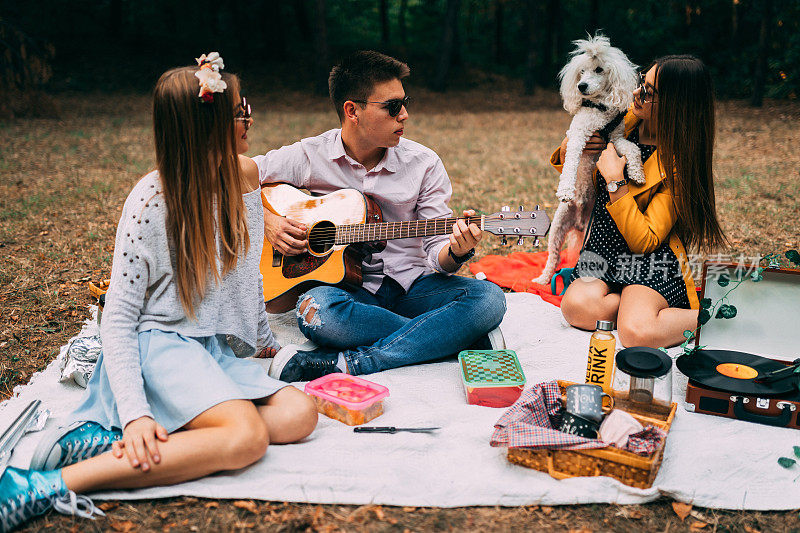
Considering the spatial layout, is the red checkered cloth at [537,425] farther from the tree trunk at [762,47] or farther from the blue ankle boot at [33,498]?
the tree trunk at [762,47]

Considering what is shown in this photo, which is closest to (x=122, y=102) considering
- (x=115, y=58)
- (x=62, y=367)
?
(x=115, y=58)

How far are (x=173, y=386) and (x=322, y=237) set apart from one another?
138 centimetres

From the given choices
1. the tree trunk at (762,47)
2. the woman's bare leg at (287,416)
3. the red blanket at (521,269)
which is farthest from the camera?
the tree trunk at (762,47)

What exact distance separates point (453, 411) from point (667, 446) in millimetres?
842

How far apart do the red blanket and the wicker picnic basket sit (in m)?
1.82

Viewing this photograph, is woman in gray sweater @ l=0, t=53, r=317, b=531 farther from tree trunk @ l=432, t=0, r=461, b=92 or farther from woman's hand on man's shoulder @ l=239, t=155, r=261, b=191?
tree trunk @ l=432, t=0, r=461, b=92

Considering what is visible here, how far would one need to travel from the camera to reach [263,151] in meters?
9.57

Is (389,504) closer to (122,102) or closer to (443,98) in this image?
(122,102)

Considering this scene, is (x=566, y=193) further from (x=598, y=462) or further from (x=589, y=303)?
(x=598, y=462)

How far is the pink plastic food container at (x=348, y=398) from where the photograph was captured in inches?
104

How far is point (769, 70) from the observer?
55.0 feet

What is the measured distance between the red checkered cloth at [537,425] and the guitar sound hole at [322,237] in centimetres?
136

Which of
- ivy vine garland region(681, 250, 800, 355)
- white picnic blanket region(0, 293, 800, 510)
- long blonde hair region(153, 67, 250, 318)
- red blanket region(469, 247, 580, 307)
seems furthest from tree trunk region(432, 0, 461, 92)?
long blonde hair region(153, 67, 250, 318)

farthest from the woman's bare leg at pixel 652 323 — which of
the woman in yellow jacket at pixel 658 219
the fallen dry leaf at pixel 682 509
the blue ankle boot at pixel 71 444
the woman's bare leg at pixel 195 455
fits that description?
the blue ankle boot at pixel 71 444
